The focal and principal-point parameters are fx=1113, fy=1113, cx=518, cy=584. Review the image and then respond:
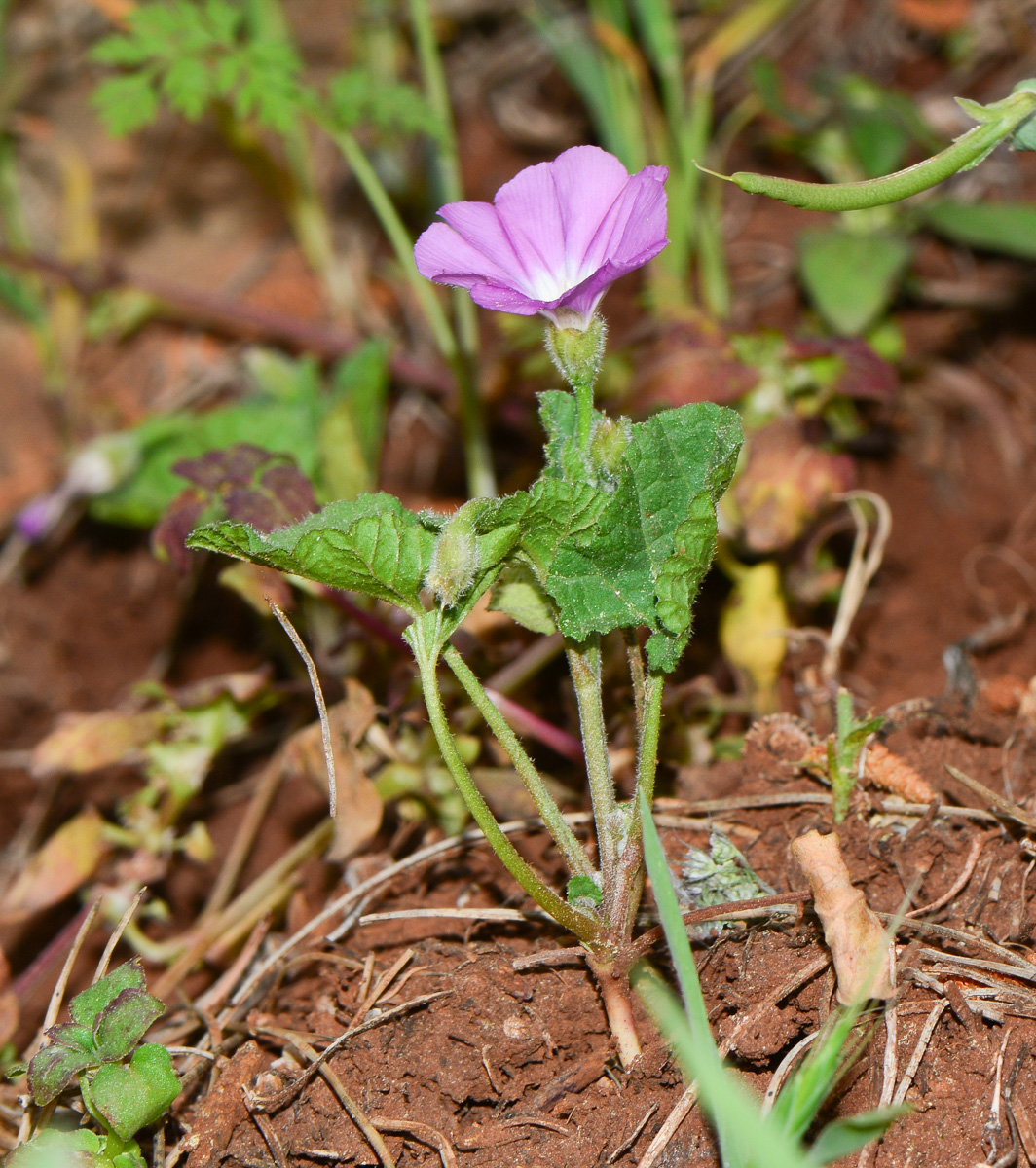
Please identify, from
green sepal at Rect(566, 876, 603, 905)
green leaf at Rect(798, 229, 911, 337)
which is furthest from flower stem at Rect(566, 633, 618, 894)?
green leaf at Rect(798, 229, 911, 337)

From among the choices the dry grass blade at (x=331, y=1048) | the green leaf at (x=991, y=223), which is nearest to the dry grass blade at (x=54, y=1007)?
the dry grass blade at (x=331, y=1048)

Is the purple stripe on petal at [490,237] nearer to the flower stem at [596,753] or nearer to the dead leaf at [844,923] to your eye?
the flower stem at [596,753]

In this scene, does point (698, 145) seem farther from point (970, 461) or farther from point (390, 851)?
point (390, 851)

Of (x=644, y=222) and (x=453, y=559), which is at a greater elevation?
(x=644, y=222)

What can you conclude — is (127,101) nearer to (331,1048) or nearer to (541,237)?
(541,237)

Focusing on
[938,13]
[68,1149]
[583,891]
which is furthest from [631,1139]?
[938,13]

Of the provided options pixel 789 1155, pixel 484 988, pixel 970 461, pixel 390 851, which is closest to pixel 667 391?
pixel 970 461
